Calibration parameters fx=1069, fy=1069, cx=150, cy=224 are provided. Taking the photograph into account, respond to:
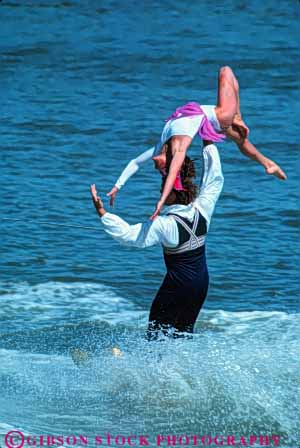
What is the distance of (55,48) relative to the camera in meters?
17.6

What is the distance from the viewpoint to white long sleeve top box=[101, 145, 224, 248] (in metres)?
6.48

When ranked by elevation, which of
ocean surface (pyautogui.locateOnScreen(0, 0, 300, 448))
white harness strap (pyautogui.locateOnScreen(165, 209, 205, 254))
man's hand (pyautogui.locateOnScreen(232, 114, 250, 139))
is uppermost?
man's hand (pyautogui.locateOnScreen(232, 114, 250, 139))

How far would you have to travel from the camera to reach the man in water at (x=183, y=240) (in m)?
6.68

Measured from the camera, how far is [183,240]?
22.2 feet

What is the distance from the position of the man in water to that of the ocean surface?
0.63 feet

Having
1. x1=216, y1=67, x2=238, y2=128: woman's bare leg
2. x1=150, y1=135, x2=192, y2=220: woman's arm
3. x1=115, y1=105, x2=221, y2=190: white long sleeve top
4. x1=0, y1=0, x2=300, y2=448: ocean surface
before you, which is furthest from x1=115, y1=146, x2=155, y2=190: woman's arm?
x1=0, y1=0, x2=300, y2=448: ocean surface

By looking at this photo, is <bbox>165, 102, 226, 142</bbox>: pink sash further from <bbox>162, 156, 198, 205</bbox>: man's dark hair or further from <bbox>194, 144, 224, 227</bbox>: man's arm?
<bbox>162, 156, 198, 205</bbox>: man's dark hair

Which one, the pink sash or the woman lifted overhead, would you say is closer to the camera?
the woman lifted overhead

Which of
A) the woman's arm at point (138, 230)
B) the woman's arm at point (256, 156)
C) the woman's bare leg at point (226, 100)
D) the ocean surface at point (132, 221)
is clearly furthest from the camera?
the woman's arm at point (256, 156)

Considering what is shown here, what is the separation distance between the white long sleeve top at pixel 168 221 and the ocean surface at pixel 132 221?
81cm

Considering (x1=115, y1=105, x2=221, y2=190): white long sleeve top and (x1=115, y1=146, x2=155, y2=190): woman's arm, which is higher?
(x1=115, y1=105, x2=221, y2=190): white long sleeve top

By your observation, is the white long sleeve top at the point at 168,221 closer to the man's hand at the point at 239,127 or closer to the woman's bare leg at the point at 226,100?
the woman's bare leg at the point at 226,100

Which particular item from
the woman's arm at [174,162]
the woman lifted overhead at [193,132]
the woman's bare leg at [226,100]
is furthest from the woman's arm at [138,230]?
Result: the woman's bare leg at [226,100]

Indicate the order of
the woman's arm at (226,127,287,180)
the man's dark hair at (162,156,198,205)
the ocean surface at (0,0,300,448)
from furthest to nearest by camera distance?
the woman's arm at (226,127,287,180)
the ocean surface at (0,0,300,448)
the man's dark hair at (162,156,198,205)
